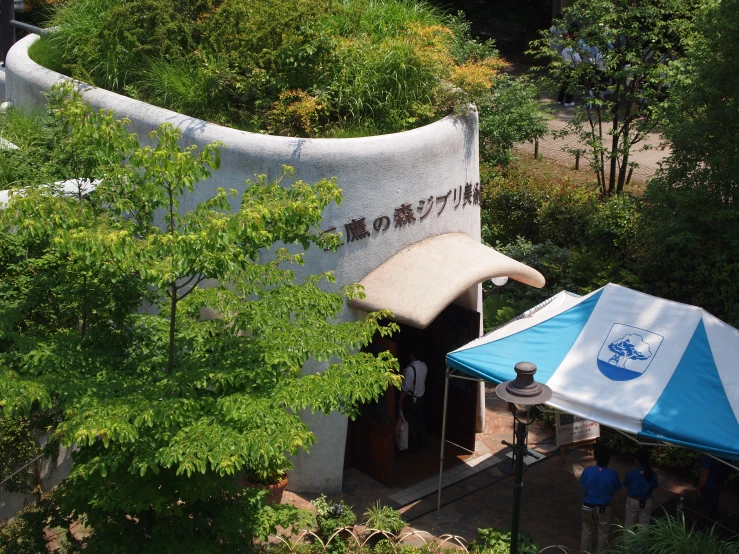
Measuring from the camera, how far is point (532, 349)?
8.78 meters

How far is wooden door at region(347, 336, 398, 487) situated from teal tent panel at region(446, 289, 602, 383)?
4.44 feet

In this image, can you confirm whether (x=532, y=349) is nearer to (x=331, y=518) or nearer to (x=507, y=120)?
(x=331, y=518)

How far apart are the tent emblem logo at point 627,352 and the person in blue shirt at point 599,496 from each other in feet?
2.82

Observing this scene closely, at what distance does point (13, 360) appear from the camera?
6281 mm

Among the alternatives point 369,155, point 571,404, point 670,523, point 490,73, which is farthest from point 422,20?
point 670,523

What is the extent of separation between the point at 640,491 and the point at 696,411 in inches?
49.3

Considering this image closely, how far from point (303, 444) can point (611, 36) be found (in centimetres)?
1047

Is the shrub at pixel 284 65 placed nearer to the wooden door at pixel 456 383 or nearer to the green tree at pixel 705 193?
the wooden door at pixel 456 383

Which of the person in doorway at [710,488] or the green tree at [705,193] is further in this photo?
the green tree at [705,193]

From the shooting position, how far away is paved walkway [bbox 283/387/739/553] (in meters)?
9.41

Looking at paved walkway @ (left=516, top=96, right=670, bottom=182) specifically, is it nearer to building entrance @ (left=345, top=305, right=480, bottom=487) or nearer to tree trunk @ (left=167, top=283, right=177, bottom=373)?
building entrance @ (left=345, top=305, right=480, bottom=487)

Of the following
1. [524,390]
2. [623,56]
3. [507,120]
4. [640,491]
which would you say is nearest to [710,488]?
[640,491]

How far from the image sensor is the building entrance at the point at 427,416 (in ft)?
33.6

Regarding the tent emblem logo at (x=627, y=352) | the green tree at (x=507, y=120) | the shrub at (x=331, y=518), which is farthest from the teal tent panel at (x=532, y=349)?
the green tree at (x=507, y=120)
